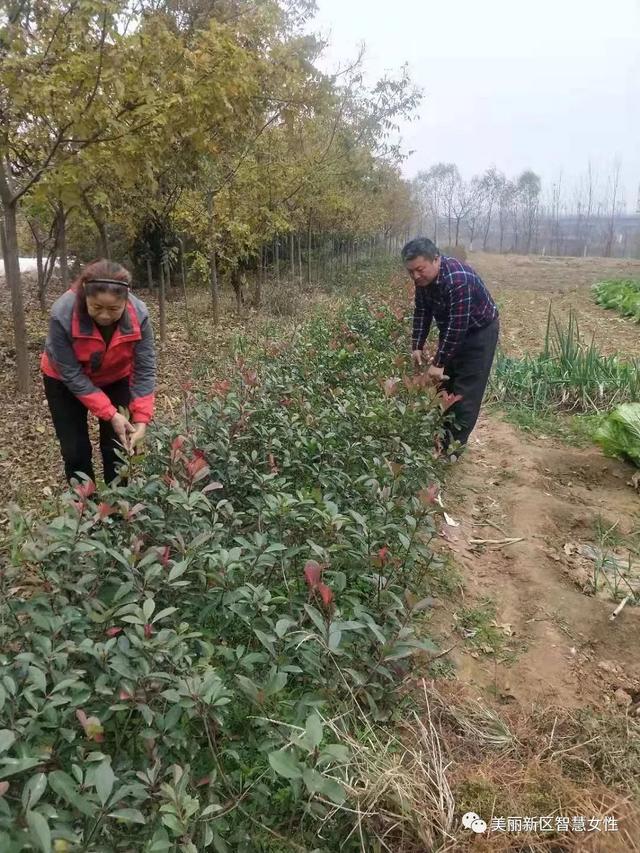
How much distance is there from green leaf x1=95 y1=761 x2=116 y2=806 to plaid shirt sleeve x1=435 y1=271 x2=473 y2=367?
10.8ft

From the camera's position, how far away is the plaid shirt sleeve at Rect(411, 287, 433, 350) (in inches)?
163

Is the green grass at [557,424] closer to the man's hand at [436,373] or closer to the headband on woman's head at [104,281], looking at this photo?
the man's hand at [436,373]

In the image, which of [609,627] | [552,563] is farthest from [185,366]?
[609,627]

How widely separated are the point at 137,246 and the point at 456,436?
11.6 metres

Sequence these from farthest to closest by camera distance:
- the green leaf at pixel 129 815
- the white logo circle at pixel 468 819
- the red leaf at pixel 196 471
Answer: the red leaf at pixel 196 471, the white logo circle at pixel 468 819, the green leaf at pixel 129 815

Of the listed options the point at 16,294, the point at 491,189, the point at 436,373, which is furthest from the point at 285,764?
the point at 491,189

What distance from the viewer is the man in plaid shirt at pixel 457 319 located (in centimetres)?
372

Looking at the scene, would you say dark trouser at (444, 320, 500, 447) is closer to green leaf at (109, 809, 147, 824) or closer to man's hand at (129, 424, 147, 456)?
man's hand at (129, 424, 147, 456)

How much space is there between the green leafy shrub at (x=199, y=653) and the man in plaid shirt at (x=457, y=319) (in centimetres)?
159

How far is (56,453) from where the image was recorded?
14.9ft

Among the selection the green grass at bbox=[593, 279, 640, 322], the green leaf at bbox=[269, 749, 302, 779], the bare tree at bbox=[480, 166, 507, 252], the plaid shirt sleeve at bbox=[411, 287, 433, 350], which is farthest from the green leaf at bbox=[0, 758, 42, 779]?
the bare tree at bbox=[480, 166, 507, 252]

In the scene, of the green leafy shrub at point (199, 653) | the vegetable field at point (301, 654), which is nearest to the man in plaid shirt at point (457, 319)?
the vegetable field at point (301, 654)

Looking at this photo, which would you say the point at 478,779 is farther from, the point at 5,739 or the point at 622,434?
the point at 622,434

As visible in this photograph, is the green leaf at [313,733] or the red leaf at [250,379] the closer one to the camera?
the green leaf at [313,733]
